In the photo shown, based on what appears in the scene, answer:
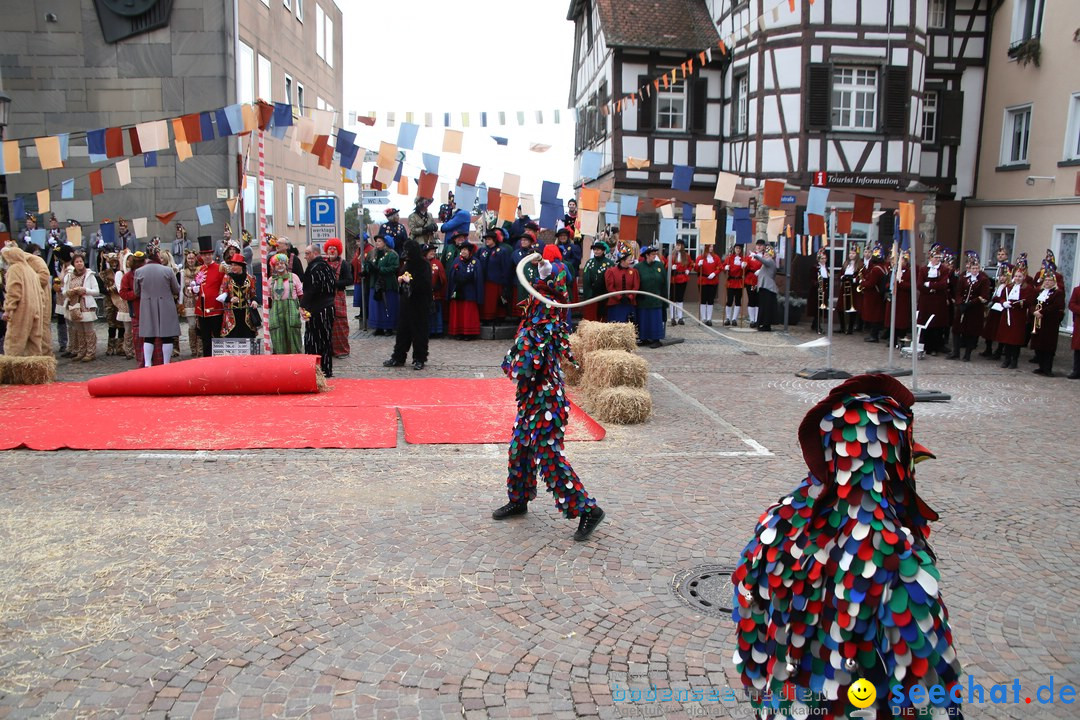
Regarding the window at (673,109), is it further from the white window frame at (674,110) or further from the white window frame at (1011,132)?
the white window frame at (1011,132)

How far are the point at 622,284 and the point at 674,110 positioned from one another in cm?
1147

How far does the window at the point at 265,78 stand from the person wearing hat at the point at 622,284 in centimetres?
1411

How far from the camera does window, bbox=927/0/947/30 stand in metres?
23.0

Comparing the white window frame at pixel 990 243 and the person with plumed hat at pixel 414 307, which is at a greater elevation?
the white window frame at pixel 990 243

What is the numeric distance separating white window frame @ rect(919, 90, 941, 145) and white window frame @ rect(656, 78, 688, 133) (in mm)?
6626

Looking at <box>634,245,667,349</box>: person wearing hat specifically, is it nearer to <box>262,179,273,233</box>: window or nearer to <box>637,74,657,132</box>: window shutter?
<box>637,74,657,132</box>: window shutter

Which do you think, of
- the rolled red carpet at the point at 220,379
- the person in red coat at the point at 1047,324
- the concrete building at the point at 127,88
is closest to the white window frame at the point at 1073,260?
the person in red coat at the point at 1047,324

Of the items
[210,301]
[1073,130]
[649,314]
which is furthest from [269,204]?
[1073,130]

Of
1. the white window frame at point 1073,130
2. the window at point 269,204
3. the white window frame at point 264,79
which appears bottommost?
the window at point 269,204

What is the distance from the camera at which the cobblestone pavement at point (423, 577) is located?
3830 millimetres

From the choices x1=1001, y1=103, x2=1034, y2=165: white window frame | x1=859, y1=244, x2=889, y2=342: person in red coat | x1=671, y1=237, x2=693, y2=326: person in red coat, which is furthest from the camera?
x1=1001, y1=103, x2=1034, y2=165: white window frame

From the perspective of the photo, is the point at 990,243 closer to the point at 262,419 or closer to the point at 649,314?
the point at 649,314

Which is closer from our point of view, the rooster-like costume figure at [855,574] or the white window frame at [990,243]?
the rooster-like costume figure at [855,574]

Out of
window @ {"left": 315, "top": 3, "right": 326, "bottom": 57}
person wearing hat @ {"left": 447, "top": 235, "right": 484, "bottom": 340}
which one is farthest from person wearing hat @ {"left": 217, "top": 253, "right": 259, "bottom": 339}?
window @ {"left": 315, "top": 3, "right": 326, "bottom": 57}
